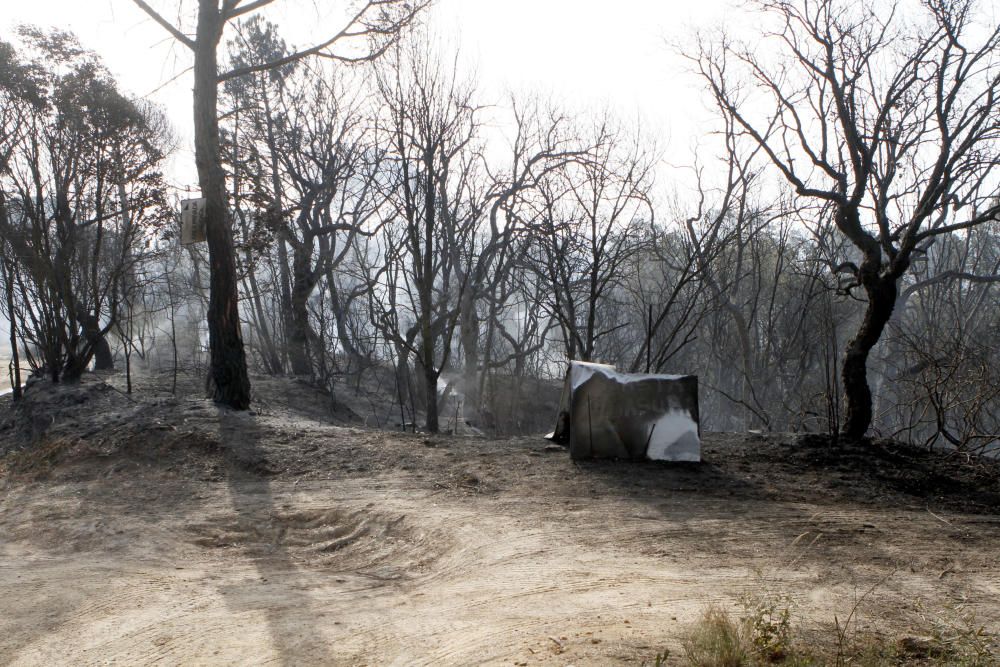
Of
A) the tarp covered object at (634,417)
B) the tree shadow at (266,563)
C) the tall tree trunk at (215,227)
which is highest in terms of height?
the tall tree trunk at (215,227)

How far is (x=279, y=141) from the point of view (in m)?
23.0

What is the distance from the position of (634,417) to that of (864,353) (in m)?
3.00

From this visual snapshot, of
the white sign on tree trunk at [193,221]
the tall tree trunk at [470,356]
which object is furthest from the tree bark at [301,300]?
the white sign on tree trunk at [193,221]

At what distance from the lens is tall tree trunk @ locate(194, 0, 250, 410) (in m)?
10.5

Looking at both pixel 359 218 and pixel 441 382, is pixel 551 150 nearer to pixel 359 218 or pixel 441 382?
pixel 359 218

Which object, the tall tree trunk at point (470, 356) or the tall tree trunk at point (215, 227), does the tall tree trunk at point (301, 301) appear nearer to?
the tall tree trunk at point (470, 356)

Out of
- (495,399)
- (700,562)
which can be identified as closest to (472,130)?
(495,399)

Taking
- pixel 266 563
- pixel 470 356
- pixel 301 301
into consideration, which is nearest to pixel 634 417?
pixel 266 563

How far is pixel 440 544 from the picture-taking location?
18.6 ft

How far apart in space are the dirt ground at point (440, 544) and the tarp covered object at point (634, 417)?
0.83 ft

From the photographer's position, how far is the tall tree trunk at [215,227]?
34.4 ft

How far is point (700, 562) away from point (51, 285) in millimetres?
12964

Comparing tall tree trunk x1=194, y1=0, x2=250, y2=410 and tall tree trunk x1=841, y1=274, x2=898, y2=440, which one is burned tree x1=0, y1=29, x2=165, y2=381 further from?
tall tree trunk x1=841, y1=274, x2=898, y2=440

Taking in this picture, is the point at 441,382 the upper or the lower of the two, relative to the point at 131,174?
lower
